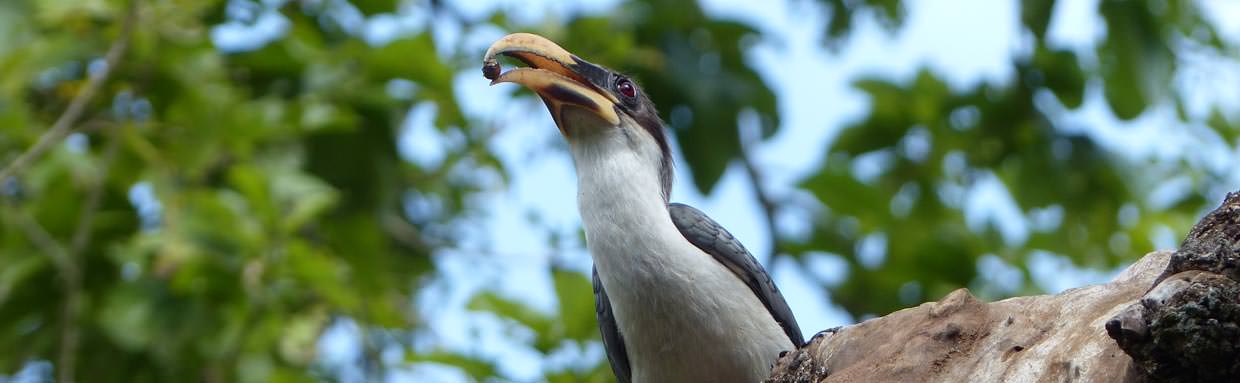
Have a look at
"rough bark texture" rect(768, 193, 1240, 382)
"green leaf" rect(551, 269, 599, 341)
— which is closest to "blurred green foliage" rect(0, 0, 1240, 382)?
"green leaf" rect(551, 269, 599, 341)

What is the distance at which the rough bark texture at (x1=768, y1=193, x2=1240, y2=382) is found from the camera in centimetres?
323

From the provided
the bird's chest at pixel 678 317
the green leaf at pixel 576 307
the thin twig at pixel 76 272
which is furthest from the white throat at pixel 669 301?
the thin twig at pixel 76 272

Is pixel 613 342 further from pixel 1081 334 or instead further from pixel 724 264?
pixel 1081 334

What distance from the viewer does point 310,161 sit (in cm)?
966

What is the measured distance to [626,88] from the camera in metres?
6.73

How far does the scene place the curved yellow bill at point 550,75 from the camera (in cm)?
602

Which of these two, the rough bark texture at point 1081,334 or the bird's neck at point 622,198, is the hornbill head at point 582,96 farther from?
the rough bark texture at point 1081,334

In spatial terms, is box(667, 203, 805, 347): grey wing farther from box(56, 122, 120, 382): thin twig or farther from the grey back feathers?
box(56, 122, 120, 382): thin twig

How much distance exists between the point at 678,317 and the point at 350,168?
4.44 m

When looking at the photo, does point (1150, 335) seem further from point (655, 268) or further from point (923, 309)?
point (655, 268)

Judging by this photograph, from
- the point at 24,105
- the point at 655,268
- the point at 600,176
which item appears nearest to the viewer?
the point at 655,268

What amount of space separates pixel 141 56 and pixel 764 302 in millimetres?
4264

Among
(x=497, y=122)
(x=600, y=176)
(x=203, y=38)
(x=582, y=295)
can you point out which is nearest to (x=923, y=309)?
(x=600, y=176)

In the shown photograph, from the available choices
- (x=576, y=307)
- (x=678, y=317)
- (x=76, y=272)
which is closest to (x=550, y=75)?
(x=678, y=317)
